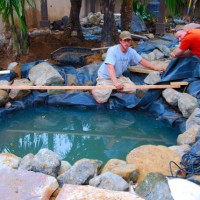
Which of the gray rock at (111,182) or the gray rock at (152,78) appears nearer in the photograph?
the gray rock at (111,182)

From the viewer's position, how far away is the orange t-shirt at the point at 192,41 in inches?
141

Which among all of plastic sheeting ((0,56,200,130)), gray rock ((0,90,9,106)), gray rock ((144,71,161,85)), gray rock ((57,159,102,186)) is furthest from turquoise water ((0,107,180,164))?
gray rock ((57,159,102,186))

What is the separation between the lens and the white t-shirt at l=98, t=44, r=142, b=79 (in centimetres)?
408

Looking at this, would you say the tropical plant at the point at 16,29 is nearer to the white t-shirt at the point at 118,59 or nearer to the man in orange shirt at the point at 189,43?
the white t-shirt at the point at 118,59

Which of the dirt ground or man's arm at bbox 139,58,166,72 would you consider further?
the dirt ground

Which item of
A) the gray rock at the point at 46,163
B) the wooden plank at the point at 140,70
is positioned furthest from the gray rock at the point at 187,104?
the gray rock at the point at 46,163

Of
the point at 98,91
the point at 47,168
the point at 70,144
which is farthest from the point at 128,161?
the point at 98,91

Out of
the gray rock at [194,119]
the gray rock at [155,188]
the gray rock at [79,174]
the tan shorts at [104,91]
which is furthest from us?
the tan shorts at [104,91]

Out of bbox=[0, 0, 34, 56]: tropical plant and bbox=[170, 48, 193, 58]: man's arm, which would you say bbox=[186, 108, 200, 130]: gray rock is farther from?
bbox=[0, 0, 34, 56]: tropical plant

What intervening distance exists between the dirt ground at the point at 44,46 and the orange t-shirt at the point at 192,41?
1842mm

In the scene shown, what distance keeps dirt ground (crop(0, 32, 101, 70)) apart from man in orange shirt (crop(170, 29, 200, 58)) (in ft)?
5.63

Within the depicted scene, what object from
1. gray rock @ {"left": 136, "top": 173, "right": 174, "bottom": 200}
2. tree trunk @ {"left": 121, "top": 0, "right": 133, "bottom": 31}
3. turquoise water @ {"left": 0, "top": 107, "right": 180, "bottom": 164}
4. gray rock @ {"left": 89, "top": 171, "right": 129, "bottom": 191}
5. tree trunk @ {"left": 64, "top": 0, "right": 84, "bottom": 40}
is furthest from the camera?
tree trunk @ {"left": 64, "top": 0, "right": 84, "bottom": 40}

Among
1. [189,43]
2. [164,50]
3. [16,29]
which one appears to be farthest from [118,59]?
[16,29]

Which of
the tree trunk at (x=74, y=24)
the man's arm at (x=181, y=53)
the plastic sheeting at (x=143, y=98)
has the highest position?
the tree trunk at (x=74, y=24)
